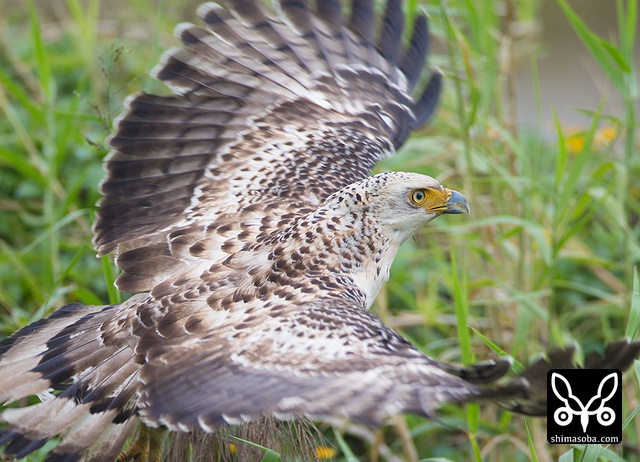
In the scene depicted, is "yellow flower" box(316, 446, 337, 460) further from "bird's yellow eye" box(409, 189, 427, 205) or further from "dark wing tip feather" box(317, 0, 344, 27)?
"dark wing tip feather" box(317, 0, 344, 27)

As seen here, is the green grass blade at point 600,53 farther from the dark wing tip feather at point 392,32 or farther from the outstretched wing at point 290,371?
the outstretched wing at point 290,371

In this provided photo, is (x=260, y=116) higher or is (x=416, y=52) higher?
(x=416, y=52)

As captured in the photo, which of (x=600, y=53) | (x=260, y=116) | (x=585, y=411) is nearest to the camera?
(x=585, y=411)

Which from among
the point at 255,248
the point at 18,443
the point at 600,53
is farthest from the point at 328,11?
the point at 18,443

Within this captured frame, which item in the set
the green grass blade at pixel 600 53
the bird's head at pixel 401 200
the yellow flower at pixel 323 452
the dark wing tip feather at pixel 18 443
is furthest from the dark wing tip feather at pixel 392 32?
the dark wing tip feather at pixel 18 443

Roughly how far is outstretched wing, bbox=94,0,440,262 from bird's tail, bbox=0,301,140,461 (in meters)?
0.43

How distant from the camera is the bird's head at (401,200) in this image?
3.77 meters

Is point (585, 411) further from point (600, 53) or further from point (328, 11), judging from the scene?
point (328, 11)

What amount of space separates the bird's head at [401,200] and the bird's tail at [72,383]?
3.46 ft

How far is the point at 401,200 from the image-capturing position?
149 inches

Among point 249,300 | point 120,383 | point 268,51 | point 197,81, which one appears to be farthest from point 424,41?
point 120,383

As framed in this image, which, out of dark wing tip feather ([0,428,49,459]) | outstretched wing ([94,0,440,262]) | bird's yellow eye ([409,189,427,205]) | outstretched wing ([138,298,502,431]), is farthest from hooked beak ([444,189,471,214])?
dark wing tip feather ([0,428,49,459])

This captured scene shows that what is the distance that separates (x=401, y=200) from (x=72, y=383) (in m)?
1.48

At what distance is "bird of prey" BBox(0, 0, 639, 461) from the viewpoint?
288 centimetres
